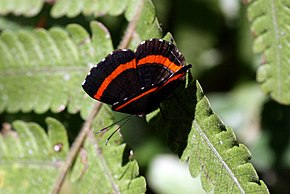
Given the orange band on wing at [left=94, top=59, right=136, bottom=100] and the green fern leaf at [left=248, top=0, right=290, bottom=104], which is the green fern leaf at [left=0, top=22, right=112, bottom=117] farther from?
the green fern leaf at [left=248, top=0, right=290, bottom=104]

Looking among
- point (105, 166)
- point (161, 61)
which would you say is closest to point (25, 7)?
point (105, 166)

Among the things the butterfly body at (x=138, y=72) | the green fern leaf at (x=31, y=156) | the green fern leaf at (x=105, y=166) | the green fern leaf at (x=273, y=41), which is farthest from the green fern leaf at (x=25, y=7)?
the green fern leaf at (x=273, y=41)

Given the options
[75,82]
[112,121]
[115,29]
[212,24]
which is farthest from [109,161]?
[212,24]

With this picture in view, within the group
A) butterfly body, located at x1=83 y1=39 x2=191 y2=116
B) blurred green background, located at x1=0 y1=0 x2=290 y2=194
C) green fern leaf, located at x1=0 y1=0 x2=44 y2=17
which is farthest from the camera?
blurred green background, located at x1=0 y1=0 x2=290 y2=194

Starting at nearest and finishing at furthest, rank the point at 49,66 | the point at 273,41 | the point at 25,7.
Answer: the point at 273,41, the point at 49,66, the point at 25,7

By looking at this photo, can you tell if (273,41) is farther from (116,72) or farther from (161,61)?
(116,72)

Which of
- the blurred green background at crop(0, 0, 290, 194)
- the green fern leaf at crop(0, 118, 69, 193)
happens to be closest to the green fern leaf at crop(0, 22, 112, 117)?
the green fern leaf at crop(0, 118, 69, 193)
